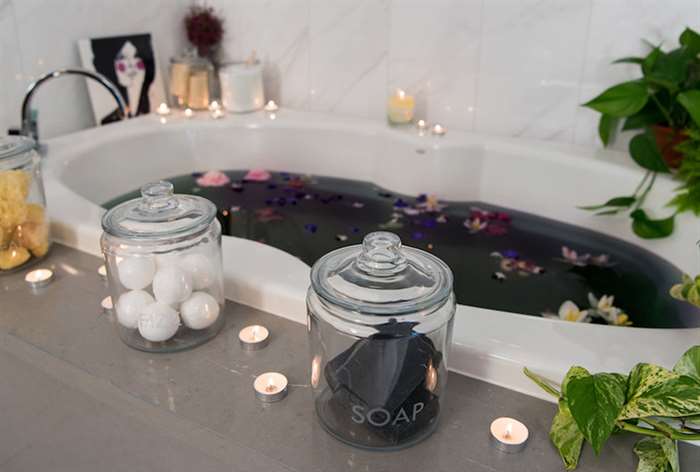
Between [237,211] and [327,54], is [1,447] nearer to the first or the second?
[237,211]

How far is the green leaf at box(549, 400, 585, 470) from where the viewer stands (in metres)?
0.80

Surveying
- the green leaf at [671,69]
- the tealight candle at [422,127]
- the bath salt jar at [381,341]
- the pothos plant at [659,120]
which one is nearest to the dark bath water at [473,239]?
the pothos plant at [659,120]

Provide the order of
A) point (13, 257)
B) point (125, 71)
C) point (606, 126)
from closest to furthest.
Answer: point (13, 257) < point (606, 126) < point (125, 71)

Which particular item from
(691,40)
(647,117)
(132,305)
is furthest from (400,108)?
(132,305)

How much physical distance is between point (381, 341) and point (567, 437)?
0.28 metres

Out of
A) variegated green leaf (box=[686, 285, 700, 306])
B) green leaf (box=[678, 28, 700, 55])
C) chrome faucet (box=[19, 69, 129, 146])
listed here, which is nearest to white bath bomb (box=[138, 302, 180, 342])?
variegated green leaf (box=[686, 285, 700, 306])

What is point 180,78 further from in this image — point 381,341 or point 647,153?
point 381,341

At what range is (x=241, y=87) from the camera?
2598 millimetres

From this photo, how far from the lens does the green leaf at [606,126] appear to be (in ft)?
6.54

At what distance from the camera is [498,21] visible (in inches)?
85.0

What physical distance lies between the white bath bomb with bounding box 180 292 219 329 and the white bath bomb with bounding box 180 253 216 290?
0.7 inches

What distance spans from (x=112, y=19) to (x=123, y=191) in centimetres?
72

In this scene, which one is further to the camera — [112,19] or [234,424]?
[112,19]

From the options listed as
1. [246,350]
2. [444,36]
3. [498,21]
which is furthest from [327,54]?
[246,350]
